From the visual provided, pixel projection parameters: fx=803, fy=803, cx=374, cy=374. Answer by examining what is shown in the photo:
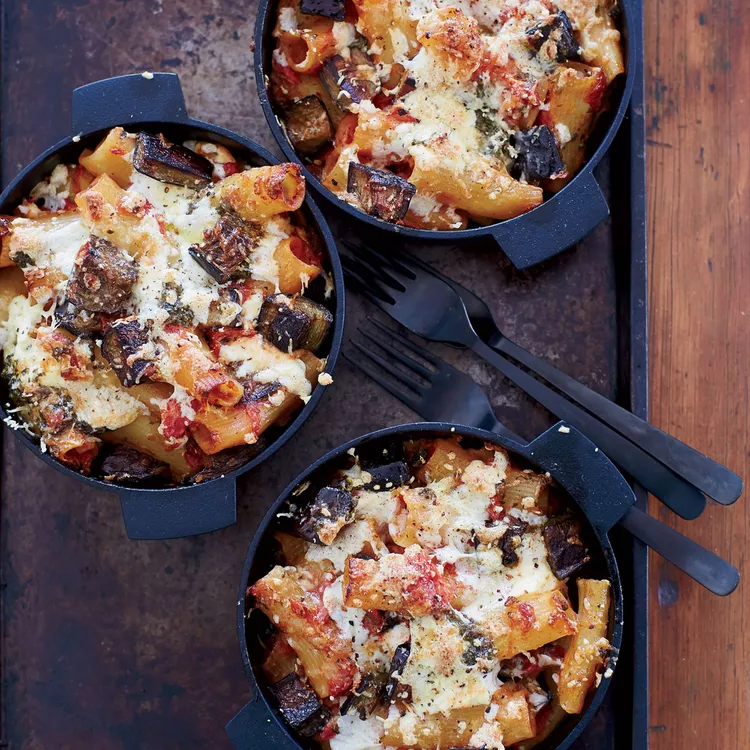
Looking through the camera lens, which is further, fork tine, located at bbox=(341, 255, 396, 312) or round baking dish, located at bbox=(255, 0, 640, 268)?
fork tine, located at bbox=(341, 255, 396, 312)

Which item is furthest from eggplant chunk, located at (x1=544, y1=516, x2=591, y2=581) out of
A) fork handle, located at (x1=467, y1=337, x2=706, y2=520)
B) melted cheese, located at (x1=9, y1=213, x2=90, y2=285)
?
melted cheese, located at (x1=9, y1=213, x2=90, y2=285)

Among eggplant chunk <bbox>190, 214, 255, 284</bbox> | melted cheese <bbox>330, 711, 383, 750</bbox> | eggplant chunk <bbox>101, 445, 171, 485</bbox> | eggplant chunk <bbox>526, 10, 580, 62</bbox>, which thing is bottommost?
melted cheese <bbox>330, 711, 383, 750</bbox>

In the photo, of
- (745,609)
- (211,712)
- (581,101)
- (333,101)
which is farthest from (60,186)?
(745,609)

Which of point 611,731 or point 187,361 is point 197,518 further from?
point 611,731

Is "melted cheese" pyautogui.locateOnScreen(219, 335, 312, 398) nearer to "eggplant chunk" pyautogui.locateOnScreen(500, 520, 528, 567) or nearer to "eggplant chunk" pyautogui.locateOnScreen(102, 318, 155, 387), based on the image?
"eggplant chunk" pyautogui.locateOnScreen(102, 318, 155, 387)

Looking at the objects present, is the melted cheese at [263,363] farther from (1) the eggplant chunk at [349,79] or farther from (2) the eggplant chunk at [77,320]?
(1) the eggplant chunk at [349,79]

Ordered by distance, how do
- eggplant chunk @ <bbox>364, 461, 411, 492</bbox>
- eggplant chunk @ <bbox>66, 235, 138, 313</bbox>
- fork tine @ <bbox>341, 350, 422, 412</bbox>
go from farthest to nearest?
fork tine @ <bbox>341, 350, 422, 412</bbox> < eggplant chunk @ <bbox>364, 461, 411, 492</bbox> < eggplant chunk @ <bbox>66, 235, 138, 313</bbox>

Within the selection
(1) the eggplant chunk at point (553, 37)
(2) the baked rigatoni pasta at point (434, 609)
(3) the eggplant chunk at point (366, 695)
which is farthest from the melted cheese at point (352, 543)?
(1) the eggplant chunk at point (553, 37)
